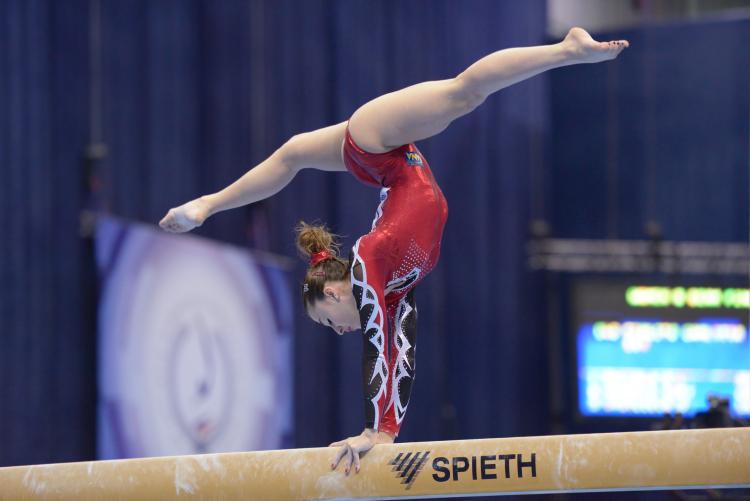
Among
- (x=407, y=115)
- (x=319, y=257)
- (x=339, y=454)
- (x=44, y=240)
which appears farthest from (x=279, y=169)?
(x=44, y=240)

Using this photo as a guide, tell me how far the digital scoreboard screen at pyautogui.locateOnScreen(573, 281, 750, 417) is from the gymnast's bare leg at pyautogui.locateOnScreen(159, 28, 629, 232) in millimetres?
6468

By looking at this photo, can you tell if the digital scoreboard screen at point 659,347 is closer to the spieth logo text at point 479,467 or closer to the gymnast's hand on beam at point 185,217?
the spieth logo text at point 479,467

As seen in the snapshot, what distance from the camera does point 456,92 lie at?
350cm

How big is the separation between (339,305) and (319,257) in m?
0.19

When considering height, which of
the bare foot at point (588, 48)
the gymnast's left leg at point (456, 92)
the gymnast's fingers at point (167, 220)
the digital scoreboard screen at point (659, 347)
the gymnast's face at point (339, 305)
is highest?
the bare foot at point (588, 48)

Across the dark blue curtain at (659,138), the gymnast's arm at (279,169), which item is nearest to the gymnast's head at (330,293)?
the gymnast's arm at (279,169)

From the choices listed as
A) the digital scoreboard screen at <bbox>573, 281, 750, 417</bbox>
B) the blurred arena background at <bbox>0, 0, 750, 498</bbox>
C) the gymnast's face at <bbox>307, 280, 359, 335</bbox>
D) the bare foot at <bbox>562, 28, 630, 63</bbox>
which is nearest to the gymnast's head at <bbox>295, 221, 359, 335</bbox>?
the gymnast's face at <bbox>307, 280, 359, 335</bbox>

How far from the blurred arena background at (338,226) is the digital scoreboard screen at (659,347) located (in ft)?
0.06

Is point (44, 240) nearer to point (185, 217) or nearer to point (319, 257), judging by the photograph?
point (185, 217)

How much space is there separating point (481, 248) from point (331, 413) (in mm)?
2635

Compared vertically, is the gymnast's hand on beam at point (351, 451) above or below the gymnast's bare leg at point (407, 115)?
below

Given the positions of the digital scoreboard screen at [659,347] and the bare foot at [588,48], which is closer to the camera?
the bare foot at [588,48]

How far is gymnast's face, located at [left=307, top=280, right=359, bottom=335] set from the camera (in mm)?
3525

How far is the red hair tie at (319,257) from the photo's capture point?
3.62 meters
